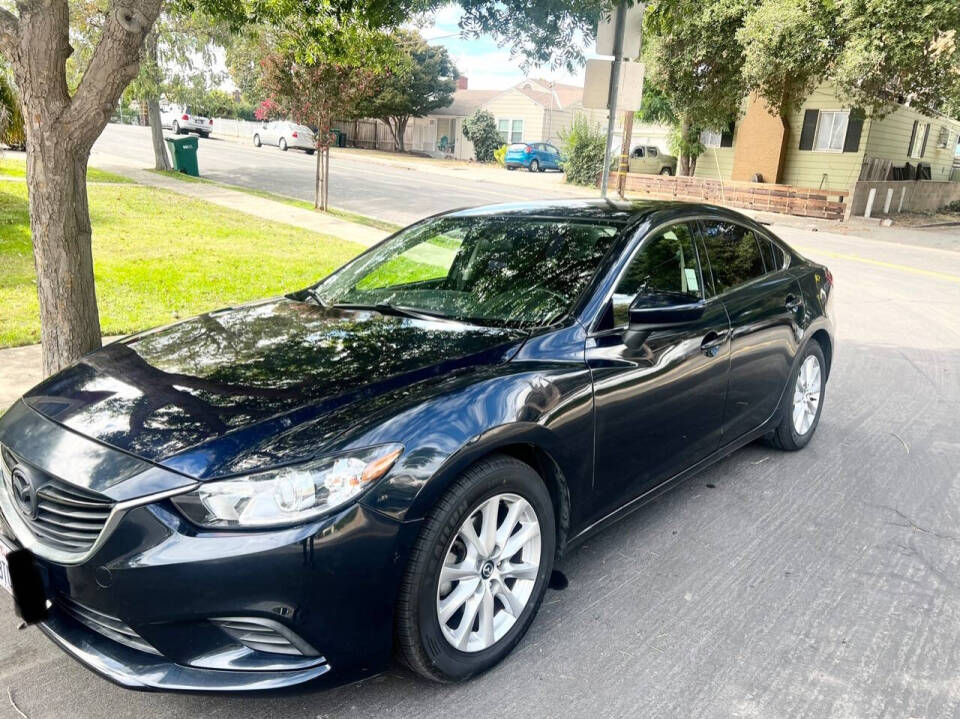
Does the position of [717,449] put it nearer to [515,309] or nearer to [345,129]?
[515,309]

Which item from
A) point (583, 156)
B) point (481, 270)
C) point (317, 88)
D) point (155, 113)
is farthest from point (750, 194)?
point (481, 270)

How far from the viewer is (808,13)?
1900 centimetres

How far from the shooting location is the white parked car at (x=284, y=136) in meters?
38.7

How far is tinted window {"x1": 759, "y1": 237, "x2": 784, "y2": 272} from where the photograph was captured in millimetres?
4629

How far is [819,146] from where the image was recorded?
28188 mm

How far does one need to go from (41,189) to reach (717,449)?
3.91 metres

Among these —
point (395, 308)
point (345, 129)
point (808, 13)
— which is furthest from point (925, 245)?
point (345, 129)

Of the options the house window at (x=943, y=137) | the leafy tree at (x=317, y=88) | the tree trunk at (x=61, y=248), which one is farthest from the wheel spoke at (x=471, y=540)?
the house window at (x=943, y=137)

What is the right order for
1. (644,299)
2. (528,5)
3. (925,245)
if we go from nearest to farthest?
(644,299) < (528,5) < (925,245)

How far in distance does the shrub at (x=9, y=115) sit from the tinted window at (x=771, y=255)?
10.3 m

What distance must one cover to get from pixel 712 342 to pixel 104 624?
280cm

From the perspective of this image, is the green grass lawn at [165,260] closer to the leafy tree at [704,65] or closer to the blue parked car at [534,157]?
the leafy tree at [704,65]

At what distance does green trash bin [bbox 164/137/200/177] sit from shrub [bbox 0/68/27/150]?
40.5 ft

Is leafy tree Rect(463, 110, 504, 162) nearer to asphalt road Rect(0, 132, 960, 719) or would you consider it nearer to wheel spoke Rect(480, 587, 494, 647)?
asphalt road Rect(0, 132, 960, 719)
